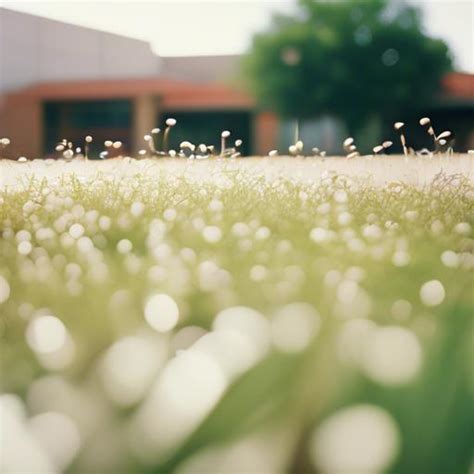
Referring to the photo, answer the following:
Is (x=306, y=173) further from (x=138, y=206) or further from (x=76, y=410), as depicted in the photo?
(x=76, y=410)

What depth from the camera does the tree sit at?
2736cm

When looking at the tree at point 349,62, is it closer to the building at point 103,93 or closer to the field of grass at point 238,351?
the building at point 103,93

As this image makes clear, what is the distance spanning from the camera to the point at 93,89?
29.6 m

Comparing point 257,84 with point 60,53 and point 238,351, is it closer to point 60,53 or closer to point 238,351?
point 60,53

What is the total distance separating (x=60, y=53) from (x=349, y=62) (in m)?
13.9

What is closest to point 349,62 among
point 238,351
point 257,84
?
point 257,84

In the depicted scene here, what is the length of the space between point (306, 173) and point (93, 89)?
78.0ft

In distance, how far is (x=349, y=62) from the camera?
27516 mm

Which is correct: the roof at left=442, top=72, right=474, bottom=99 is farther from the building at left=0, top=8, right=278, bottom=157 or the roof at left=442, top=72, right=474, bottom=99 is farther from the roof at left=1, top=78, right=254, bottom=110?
the roof at left=1, top=78, right=254, bottom=110

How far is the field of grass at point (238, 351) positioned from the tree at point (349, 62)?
23.8 meters

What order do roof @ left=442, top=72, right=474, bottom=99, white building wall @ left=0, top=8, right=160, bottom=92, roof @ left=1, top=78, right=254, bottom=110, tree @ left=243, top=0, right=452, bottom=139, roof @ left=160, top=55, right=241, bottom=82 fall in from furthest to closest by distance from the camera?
roof @ left=160, top=55, right=241, bottom=82, white building wall @ left=0, top=8, right=160, bottom=92, roof @ left=1, top=78, right=254, bottom=110, roof @ left=442, top=72, right=474, bottom=99, tree @ left=243, top=0, right=452, bottom=139

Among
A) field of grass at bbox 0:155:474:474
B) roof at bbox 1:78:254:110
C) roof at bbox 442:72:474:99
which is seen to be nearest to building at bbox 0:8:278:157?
roof at bbox 1:78:254:110

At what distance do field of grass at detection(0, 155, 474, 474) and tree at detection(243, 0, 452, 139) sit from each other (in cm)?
2376

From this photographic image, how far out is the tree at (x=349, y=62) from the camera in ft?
89.8
